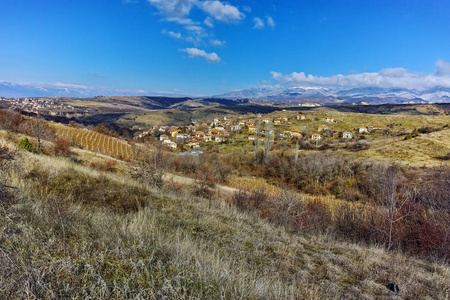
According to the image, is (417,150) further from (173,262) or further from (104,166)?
(104,166)

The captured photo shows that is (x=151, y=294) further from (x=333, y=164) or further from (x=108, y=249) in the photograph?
(x=333, y=164)

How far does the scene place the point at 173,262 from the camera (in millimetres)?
2291

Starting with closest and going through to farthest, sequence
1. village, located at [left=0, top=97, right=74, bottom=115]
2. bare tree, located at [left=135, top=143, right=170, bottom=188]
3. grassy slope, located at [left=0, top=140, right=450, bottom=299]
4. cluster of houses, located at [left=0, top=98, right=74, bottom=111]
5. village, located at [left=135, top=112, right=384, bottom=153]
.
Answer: grassy slope, located at [left=0, top=140, right=450, bottom=299] < bare tree, located at [left=135, top=143, right=170, bottom=188] < village, located at [left=135, top=112, right=384, bottom=153] < village, located at [left=0, top=97, right=74, bottom=115] < cluster of houses, located at [left=0, top=98, right=74, bottom=111]

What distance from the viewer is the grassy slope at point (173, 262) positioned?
5.81 feet

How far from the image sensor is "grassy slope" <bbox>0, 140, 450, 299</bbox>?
5.81ft

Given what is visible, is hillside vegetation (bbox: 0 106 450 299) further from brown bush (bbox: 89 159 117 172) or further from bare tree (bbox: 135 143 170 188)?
brown bush (bbox: 89 159 117 172)

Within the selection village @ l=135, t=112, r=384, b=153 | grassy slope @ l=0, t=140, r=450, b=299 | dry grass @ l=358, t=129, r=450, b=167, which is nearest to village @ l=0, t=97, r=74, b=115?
village @ l=135, t=112, r=384, b=153

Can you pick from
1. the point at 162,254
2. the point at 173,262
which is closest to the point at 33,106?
the point at 162,254

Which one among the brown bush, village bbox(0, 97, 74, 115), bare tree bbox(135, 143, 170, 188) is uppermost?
village bbox(0, 97, 74, 115)

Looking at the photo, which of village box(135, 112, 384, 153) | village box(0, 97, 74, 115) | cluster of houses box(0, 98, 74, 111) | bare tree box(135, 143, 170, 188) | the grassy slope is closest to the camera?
the grassy slope

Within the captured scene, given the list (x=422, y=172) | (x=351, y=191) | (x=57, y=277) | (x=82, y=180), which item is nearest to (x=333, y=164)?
(x=351, y=191)

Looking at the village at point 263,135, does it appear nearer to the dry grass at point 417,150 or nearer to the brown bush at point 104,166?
the dry grass at point 417,150

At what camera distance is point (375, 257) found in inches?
169

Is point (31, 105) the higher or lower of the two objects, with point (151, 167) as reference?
higher
